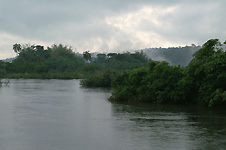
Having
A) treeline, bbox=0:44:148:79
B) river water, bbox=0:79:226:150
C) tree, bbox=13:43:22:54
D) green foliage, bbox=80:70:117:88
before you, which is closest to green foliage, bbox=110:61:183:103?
river water, bbox=0:79:226:150

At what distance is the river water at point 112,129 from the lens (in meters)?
12.6

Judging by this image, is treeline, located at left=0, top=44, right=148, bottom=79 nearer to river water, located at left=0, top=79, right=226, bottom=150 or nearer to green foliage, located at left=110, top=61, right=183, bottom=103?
green foliage, located at left=110, top=61, right=183, bottom=103

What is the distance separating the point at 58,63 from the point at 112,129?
94.6m

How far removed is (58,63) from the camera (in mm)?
108625

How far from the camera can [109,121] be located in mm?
18188

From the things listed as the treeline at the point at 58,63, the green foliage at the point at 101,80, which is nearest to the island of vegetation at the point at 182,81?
the green foliage at the point at 101,80

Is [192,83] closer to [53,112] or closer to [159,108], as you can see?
[159,108]

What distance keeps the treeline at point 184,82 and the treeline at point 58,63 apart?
179 ft

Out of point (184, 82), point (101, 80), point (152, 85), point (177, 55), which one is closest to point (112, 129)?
point (184, 82)

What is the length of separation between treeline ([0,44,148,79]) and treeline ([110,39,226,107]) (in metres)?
54.5

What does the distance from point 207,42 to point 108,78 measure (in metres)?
28.1

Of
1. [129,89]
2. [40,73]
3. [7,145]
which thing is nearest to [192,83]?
[129,89]

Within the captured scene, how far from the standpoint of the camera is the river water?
1256 centimetres

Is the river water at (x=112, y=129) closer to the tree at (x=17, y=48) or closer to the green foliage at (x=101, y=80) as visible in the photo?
the green foliage at (x=101, y=80)
